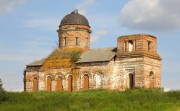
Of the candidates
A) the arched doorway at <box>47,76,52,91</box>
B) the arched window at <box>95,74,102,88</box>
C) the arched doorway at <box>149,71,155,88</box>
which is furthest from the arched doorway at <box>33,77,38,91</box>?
the arched doorway at <box>149,71,155,88</box>

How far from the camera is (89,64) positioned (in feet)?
123

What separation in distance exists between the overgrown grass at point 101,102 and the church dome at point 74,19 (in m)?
11.3

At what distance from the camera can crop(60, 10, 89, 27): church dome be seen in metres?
42.0

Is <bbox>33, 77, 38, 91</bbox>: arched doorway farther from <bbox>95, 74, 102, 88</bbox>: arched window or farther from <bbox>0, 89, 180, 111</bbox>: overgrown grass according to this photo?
<bbox>0, 89, 180, 111</bbox>: overgrown grass

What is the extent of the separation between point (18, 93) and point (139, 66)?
9.46 metres

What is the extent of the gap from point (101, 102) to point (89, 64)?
10.9 meters

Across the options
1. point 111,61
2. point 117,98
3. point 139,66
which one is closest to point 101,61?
point 111,61

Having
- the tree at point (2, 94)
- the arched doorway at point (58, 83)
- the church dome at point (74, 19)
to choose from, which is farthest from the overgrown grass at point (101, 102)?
the church dome at point (74, 19)

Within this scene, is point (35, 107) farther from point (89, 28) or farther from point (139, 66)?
point (89, 28)

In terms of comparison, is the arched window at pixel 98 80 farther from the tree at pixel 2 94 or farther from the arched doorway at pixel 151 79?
the tree at pixel 2 94

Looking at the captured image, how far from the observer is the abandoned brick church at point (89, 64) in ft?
116

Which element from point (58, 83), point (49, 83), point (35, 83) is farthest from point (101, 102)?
point (35, 83)

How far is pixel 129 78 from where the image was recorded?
35844mm

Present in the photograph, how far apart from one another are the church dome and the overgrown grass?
37.1ft
